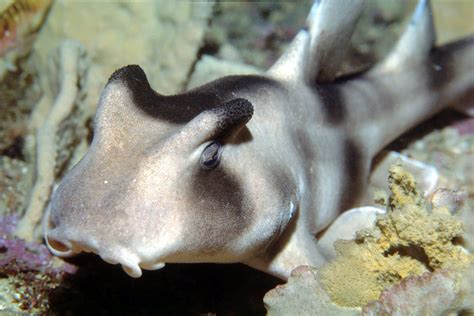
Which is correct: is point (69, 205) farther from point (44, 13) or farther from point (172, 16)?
point (44, 13)

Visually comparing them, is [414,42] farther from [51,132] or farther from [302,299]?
[51,132]

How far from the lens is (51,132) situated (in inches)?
155

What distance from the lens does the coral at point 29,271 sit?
297 centimetres

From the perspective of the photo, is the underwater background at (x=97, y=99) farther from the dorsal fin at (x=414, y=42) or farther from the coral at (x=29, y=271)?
the dorsal fin at (x=414, y=42)

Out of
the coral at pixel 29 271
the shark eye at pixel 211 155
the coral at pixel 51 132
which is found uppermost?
the shark eye at pixel 211 155

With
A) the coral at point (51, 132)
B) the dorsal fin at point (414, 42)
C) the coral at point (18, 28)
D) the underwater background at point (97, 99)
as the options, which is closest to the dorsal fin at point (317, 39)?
the dorsal fin at point (414, 42)

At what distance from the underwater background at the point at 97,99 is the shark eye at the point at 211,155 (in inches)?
29.0

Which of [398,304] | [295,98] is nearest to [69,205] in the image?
[398,304]

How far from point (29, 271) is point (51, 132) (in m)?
1.19

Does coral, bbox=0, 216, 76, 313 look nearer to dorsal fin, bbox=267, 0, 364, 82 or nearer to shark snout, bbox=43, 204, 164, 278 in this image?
shark snout, bbox=43, 204, 164, 278

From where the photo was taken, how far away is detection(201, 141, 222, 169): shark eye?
92.2 inches

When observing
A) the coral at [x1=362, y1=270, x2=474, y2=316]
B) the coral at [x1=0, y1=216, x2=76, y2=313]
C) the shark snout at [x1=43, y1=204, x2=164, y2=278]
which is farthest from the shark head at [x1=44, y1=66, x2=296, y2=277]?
the coral at [x1=362, y1=270, x2=474, y2=316]

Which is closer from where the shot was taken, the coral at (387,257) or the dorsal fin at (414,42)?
the coral at (387,257)

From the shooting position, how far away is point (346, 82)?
401cm
